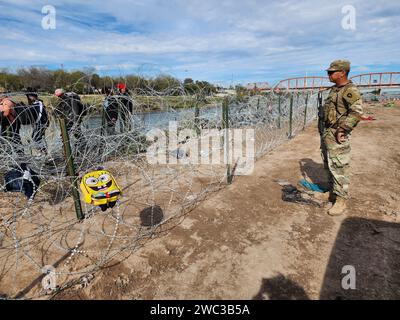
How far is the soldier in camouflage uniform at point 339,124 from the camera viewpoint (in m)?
3.39

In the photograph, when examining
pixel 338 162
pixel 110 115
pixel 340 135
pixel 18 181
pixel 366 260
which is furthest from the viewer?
pixel 110 115

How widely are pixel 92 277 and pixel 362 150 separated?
706 cm

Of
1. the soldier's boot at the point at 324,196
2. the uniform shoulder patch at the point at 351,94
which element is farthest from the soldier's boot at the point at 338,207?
the uniform shoulder patch at the point at 351,94

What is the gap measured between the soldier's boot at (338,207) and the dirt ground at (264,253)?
100mm

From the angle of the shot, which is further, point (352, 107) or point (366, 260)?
point (352, 107)

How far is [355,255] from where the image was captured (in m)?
2.77

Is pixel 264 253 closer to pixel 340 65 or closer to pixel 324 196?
pixel 324 196

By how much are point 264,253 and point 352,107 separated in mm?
2129

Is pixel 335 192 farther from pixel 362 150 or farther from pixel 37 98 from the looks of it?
pixel 37 98

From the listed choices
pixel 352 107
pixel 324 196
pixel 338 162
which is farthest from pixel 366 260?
pixel 352 107

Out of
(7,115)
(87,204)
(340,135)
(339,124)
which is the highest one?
(7,115)

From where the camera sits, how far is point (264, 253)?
9.41 feet
